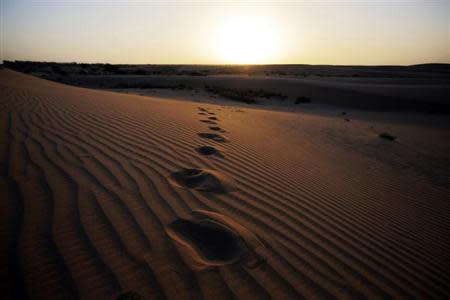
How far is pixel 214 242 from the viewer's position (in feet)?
6.59

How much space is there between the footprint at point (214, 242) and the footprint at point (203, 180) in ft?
1.73

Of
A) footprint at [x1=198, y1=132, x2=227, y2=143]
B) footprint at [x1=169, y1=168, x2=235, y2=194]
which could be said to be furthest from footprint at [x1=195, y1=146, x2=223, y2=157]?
footprint at [x1=169, y1=168, x2=235, y2=194]

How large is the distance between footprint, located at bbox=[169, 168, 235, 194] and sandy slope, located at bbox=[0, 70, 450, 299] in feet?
0.05

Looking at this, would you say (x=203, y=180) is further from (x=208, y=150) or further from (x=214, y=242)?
(x=208, y=150)

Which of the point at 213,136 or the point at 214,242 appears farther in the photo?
the point at 213,136

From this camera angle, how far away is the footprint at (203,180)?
9.23ft

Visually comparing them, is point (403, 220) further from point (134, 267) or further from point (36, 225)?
point (36, 225)

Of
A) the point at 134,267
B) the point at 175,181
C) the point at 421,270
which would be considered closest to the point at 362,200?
the point at 421,270

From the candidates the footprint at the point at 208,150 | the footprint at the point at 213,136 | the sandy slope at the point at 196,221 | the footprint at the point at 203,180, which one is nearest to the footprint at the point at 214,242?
the sandy slope at the point at 196,221

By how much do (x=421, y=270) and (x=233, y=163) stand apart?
2232 millimetres

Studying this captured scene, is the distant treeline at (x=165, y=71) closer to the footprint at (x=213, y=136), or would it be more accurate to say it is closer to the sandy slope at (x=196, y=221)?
the footprint at (x=213, y=136)

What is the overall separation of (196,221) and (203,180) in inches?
32.9

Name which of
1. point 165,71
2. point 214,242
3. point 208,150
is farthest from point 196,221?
point 165,71

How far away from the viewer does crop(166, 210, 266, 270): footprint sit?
6.00ft
